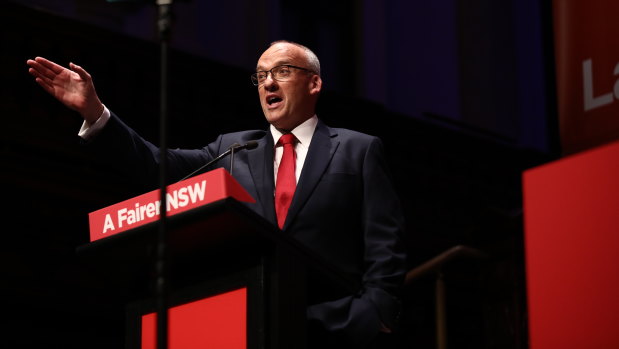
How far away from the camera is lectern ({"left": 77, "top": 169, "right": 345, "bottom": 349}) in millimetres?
2654

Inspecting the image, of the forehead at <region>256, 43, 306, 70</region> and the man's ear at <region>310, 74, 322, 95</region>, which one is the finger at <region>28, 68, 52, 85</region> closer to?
the forehead at <region>256, 43, 306, 70</region>

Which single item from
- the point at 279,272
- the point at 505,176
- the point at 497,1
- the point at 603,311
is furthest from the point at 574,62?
the point at 497,1

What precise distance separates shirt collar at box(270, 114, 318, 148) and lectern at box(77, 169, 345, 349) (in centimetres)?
64

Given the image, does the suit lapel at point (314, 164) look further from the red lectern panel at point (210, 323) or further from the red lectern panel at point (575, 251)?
the red lectern panel at point (575, 251)

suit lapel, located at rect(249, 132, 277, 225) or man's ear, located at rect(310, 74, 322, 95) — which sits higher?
man's ear, located at rect(310, 74, 322, 95)

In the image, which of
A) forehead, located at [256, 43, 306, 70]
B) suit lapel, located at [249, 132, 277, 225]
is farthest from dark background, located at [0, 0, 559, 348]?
suit lapel, located at [249, 132, 277, 225]

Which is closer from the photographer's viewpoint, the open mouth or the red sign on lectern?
the red sign on lectern

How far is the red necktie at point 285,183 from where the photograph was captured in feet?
10.4

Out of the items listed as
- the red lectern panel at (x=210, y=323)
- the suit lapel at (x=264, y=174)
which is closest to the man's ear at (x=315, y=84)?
the suit lapel at (x=264, y=174)

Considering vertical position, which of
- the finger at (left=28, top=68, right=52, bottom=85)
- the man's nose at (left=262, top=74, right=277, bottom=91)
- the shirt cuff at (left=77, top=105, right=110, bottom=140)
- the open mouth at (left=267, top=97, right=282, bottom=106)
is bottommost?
the shirt cuff at (left=77, top=105, right=110, bottom=140)

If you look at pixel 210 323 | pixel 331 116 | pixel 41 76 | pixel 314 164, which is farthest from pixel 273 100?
pixel 331 116

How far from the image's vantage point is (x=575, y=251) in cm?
404

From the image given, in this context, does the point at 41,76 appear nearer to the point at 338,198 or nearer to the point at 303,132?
the point at 303,132

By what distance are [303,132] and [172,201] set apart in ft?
2.63
